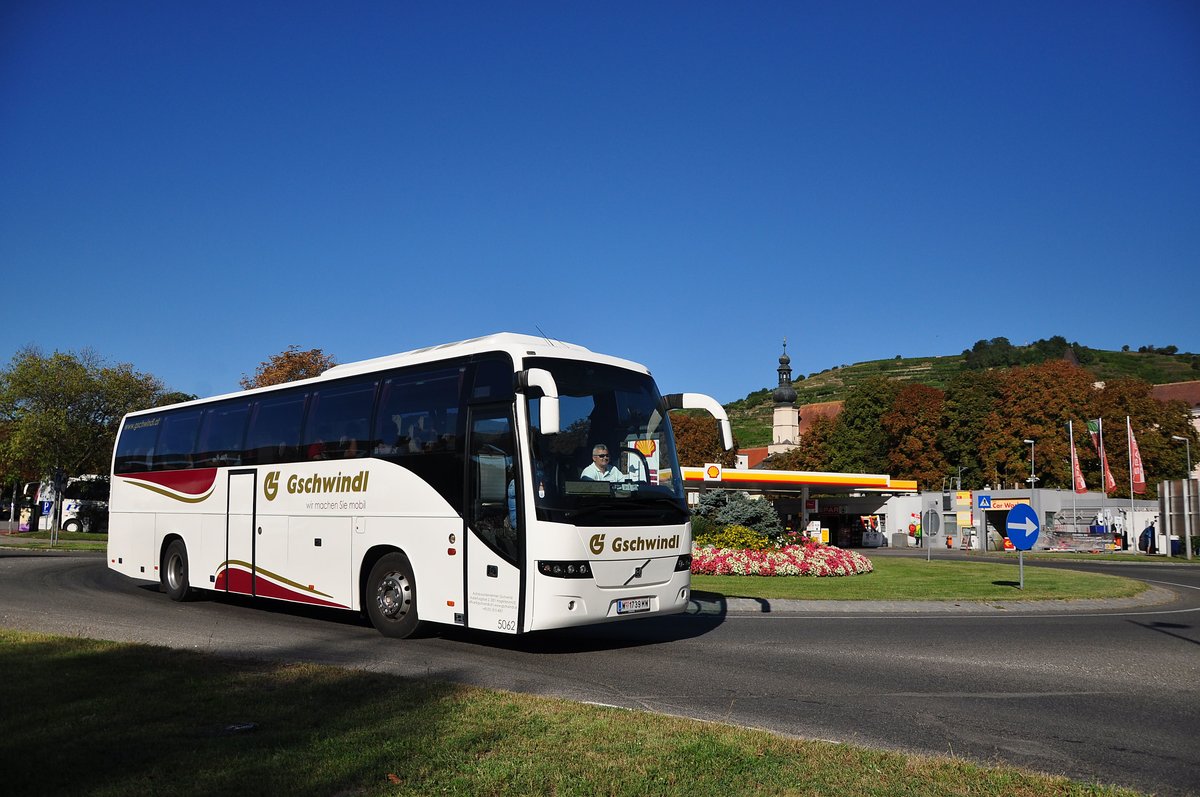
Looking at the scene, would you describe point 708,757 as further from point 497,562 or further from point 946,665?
point 946,665

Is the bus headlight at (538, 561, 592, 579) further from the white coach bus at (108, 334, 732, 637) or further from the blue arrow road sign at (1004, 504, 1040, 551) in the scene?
the blue arrow road sign at (1004, 504, 1040, 551)

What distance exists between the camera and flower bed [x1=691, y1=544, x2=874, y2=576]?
23.0m

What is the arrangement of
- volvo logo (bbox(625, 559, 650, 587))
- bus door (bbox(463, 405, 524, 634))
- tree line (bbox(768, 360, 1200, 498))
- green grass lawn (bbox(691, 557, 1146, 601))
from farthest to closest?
tree line (bbox(768, 360, 1200, 498)), green grass lawn (bbox(691, 557, 1146, 601)), volvo logo (bbox(625, 559, 650, 587)), bus door (bbox(463, 405, 524, 634))

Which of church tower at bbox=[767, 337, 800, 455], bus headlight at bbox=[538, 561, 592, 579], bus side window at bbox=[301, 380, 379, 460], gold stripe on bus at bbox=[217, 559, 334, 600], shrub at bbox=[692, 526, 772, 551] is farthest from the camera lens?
church tower at bbox=[767, 337, 800, 455]

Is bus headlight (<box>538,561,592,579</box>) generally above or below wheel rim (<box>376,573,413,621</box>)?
above

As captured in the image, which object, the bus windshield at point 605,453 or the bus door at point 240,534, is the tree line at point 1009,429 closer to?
the bus windshield at point 605,453

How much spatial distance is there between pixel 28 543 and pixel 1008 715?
40.7m

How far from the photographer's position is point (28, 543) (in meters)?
37.6

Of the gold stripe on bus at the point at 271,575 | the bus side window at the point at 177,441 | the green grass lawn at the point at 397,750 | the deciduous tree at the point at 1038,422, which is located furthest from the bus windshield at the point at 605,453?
the deciduous tree at the point at 1038,422

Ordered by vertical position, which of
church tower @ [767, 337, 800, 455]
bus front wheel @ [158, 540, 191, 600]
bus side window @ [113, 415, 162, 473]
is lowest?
bus front wheel @ [158, 540, 191, 600]

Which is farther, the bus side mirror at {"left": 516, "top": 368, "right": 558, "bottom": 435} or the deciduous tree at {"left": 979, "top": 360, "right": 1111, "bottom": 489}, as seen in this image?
the deciduous tree at {"left": 979, "top": 360, "right": 1111, "bottom": 489}

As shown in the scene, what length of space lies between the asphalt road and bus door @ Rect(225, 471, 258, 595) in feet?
1.82

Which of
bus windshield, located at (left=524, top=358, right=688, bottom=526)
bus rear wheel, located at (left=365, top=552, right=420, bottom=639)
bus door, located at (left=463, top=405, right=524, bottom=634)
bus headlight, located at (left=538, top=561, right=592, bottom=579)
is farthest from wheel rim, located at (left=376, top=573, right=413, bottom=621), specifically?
bus windshield, located at (left=524, top=358, right=688, bottom=526)

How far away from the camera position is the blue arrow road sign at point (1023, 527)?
1902cm
